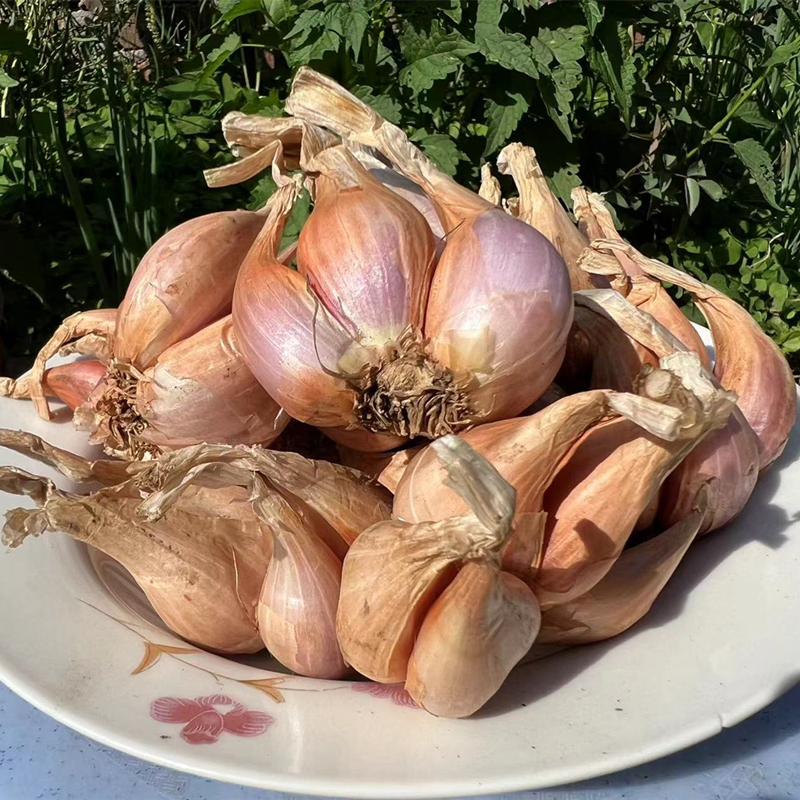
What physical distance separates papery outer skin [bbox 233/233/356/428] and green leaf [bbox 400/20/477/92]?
544mm

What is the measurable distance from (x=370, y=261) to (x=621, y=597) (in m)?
0.29

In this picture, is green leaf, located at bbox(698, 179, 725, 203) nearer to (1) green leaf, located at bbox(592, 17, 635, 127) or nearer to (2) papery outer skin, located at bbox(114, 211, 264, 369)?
(1) green leaf, located at bbox(592, 17, 635, 127)

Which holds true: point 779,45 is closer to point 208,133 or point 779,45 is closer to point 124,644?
point 208,133

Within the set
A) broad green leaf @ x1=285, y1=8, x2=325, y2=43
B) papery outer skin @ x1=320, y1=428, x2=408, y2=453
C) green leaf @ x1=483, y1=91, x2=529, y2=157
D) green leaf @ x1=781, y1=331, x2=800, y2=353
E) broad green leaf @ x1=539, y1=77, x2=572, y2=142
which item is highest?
broad green leaf @ x1=285, y1=8, x2=325, y2=43

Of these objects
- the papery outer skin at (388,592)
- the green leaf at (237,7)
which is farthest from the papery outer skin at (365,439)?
the green leaf at (237,7)

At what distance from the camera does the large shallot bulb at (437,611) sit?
0.49 metres

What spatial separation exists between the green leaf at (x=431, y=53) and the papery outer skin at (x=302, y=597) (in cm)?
70

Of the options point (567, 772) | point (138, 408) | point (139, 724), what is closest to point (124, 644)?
point (139, 724)

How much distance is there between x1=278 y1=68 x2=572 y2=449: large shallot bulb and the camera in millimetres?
572

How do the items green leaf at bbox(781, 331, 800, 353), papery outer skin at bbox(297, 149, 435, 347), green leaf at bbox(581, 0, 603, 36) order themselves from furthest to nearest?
green leaf at bbox(781, 331, 800, 353) < green leaf at bbox(581, 0, 603, 36) < papery outer skin at bbox(297, 149, 435, 347)

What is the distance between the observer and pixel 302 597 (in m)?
0.56

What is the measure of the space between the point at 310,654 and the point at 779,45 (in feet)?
3.83

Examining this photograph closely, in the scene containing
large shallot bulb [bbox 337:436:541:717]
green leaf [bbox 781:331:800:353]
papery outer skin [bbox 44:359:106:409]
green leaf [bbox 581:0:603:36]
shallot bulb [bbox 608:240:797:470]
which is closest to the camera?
large shallot bulb [bbox 337:436:541:717]

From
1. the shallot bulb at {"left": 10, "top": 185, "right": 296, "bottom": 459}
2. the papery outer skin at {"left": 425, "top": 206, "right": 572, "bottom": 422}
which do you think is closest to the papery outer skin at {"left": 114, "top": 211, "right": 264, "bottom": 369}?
the shallot bulb at {"left": 10, "top": 185, "right": 296, "bottom": 459}
